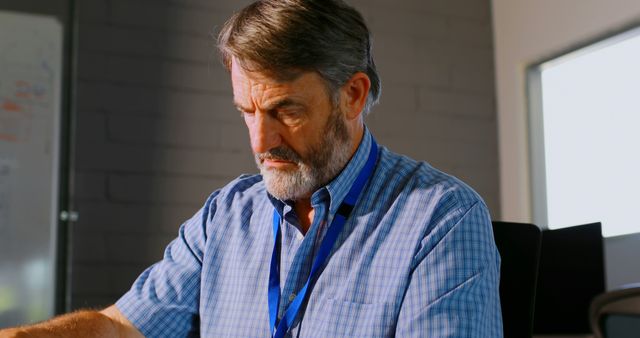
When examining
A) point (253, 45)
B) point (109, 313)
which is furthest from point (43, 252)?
point (253, 45)

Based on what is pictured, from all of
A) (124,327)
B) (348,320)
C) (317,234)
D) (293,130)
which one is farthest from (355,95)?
(124,327)

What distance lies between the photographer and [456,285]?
1388 mm

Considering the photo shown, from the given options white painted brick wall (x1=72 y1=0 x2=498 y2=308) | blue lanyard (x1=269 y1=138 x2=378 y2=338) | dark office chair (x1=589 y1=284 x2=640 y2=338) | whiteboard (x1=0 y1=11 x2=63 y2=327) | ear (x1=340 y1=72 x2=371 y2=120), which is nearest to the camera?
dark office chair (x1=589 y1=284 x2=640 y2=338)

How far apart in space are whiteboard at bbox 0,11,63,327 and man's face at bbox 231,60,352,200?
1.43 m

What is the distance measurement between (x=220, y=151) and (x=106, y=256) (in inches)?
22.6

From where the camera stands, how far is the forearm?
1438 millimetres

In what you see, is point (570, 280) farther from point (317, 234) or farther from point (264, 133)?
point (264, 133)

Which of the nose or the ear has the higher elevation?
the ear

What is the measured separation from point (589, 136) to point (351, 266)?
2.16 metres

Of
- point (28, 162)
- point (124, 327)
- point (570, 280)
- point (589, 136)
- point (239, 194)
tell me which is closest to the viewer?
point (124, 327)

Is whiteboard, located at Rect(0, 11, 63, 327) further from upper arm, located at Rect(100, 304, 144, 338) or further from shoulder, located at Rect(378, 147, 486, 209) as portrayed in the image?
shoulder, located at Rect(378, 147, 486, 209)

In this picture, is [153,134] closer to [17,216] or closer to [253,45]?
[17,216]

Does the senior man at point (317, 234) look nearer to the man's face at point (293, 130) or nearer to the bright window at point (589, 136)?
the man's face at point (293, 130)

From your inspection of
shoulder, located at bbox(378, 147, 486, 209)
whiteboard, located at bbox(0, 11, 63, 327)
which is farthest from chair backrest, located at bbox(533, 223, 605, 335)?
whiteboard, located at bbox(0, 11, 63, 327)
